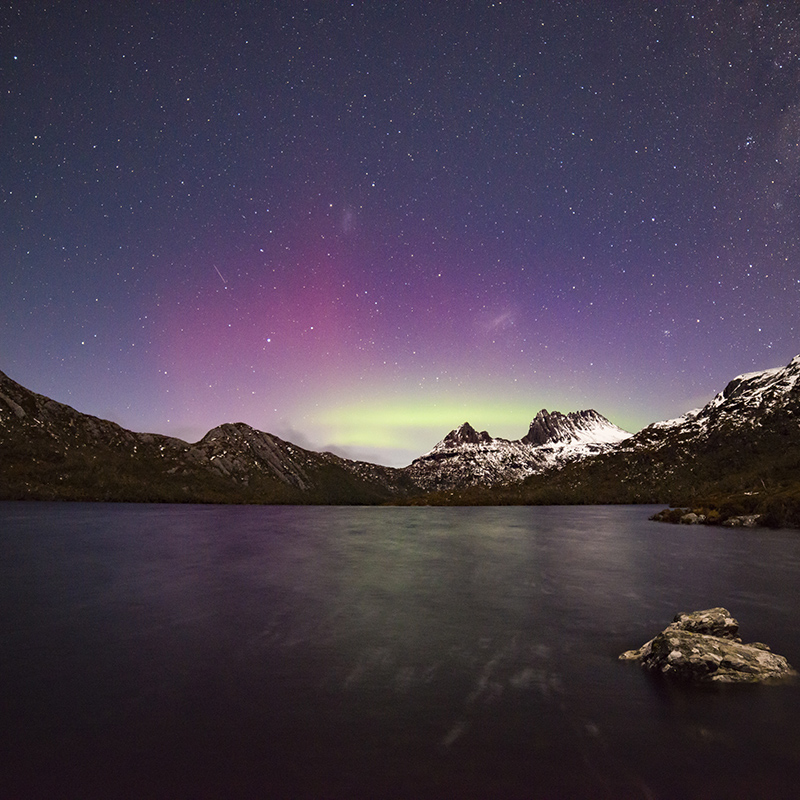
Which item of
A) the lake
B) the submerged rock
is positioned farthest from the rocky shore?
the submerged rock

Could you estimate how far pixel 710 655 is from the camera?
17.7 m

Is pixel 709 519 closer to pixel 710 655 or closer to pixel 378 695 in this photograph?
pixel 710 655

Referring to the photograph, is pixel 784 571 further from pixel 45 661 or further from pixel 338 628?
pixel 45 661

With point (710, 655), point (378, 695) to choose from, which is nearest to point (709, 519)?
point (710, 655)

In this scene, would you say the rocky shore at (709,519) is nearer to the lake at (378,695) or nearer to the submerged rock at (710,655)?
the lake at (378,695)

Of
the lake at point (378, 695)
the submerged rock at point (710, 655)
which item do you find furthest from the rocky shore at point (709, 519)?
the submerged rock at point (710, 655)

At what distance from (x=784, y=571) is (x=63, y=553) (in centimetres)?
8301

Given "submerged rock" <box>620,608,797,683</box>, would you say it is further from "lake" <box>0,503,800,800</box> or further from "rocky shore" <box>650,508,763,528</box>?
"rocky shore" <box>650,508,763,528</box>

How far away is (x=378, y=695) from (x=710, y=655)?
497 inches

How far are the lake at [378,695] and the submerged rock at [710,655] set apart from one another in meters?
0.74

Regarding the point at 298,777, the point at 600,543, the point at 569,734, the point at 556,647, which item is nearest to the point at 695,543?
the point at 600,543

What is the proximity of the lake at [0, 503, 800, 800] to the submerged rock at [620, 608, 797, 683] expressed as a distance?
74 cm

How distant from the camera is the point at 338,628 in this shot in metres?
26.8

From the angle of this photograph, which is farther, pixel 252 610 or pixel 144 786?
pixel 252 610
